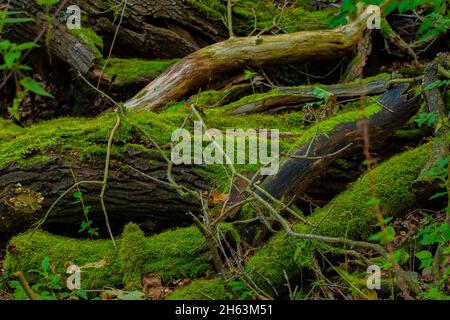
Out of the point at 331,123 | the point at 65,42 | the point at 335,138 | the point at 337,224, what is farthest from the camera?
the point at 65,42

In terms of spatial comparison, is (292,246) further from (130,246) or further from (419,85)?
(419,85)

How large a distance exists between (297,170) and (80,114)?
12.4 ft

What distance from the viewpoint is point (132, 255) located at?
411 cm

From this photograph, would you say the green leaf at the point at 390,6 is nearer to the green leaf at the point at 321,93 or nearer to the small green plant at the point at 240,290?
the green leaf at the point at 321,93

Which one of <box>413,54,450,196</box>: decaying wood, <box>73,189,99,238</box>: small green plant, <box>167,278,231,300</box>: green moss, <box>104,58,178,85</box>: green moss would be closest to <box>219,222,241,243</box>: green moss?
<box>167,278,231,300</box>: green moss

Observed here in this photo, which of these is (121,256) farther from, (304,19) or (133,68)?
(304,19)

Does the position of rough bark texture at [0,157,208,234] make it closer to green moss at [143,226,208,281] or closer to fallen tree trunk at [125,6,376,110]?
green moss at [143,226,208,281]

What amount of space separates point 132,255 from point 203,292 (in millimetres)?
754

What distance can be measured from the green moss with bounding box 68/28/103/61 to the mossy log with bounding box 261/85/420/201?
2982 mm

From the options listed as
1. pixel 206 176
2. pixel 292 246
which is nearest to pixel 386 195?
pixel 292 246

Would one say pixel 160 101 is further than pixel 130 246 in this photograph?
Yes

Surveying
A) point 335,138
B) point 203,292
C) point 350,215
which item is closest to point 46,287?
point 203,292

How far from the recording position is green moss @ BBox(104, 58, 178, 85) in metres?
6.68
